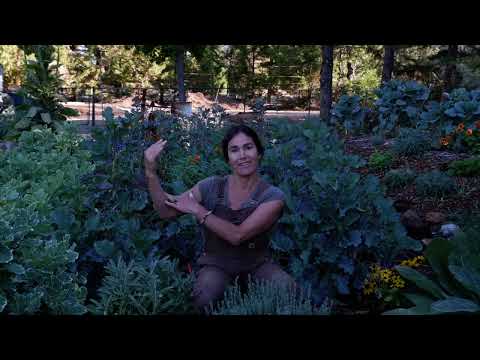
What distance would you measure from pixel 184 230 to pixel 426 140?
536 cm

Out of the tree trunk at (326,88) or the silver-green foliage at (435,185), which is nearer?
the silver-green foliage at (435,185)

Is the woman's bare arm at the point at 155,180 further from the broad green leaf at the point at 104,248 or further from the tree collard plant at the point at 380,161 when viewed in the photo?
the tree collard plant at the point at 380,161

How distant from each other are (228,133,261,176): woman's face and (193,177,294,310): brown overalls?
135mm

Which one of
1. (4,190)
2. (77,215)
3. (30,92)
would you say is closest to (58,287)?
(4,190)

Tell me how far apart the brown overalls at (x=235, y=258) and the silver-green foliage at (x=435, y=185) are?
3602 mm

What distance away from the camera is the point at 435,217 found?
16.7 feet

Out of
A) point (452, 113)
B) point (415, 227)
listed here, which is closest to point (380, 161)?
point (452, 113)

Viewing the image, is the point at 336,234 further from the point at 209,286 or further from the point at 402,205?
the point at 402,205

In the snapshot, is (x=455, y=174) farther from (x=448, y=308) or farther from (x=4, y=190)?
(x=4, y=190)

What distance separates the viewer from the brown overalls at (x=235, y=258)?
2812mm

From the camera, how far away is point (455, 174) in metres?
6.65

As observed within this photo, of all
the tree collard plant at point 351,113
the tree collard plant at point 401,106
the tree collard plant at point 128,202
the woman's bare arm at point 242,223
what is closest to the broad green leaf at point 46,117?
the tree collard plant at point 128,202

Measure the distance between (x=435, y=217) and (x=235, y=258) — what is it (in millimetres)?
2878

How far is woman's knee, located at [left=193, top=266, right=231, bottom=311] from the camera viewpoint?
271cm
